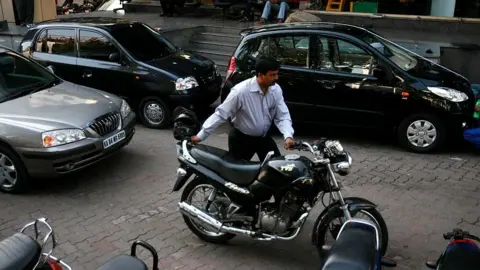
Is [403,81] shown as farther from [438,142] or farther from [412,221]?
[412,221]

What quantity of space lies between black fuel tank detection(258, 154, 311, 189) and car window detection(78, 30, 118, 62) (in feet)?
16.6

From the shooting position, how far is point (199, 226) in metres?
4.57

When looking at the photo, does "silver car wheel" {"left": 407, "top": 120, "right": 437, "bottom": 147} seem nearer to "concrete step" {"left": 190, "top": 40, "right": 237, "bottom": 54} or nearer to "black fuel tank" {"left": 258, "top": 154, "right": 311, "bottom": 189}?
"black fuel tank" {"left": 258, "top": 154, "right": 311, "bottom": 189}

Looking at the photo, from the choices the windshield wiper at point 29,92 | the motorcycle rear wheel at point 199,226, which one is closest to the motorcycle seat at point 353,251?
the motorcycle rear wheel at point 199,226

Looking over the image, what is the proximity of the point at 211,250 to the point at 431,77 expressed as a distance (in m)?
4.11

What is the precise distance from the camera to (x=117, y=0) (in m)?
18.8

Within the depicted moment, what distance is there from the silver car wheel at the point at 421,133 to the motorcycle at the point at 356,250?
3907mm

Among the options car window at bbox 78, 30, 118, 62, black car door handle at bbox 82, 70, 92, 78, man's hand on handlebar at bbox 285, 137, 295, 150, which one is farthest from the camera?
black car door handle at bbox 82, 70, 92, 78

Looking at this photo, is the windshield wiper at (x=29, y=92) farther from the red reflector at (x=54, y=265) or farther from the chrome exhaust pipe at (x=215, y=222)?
the red reflector at (x=54, y=265)

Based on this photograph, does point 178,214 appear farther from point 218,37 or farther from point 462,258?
point 218,37

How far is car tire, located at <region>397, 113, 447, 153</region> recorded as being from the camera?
6535 millimetres

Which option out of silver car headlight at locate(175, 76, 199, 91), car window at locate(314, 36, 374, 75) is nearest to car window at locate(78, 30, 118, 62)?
silver car headlight at locate(175, 76, 199, 91)

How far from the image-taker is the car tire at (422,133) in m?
6.54

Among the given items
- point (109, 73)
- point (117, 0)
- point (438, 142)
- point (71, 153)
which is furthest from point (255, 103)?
point (117, 0)
